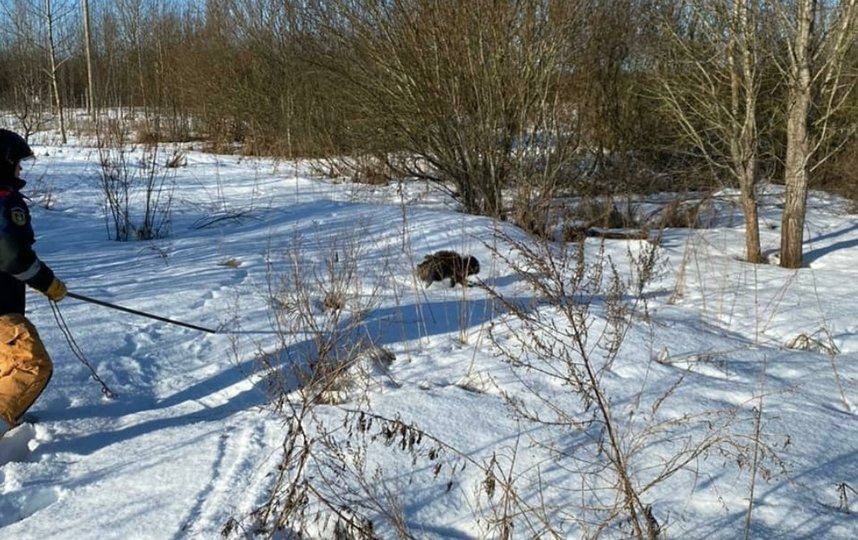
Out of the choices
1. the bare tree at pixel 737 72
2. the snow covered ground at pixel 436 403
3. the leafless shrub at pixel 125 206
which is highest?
the bare tree at pixel 737 72

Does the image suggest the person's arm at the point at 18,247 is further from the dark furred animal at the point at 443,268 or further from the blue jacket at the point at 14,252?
the dark furred animal at the point at 443,268

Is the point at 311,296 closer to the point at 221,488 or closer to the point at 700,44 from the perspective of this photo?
the point at 221,488

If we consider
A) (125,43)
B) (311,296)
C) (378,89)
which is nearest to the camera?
(311,296)

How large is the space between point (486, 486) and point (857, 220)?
364 inches

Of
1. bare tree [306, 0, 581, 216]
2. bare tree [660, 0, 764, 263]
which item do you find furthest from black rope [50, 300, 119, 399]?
bare tree [660, 0, 764, 263]

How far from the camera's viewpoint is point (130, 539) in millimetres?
2182

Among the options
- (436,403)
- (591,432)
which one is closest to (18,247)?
(436,403)

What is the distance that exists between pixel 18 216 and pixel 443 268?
3.08 metres

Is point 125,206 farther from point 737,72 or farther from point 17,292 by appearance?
point 737,72

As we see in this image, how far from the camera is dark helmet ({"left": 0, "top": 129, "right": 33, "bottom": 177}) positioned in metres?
2.72

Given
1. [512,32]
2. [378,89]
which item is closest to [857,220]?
[512,32]

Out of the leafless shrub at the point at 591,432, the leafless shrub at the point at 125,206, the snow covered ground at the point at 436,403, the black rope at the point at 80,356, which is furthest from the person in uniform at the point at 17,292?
the leafless shrub at the point at 125,206

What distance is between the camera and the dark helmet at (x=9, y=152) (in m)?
2.72

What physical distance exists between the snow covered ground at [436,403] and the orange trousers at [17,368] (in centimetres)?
17
